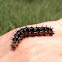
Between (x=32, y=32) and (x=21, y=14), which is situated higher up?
(x=21, y=14)

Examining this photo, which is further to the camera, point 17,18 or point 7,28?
point 17,18

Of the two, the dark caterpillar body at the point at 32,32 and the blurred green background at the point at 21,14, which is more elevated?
the blurred green background at the point at 21,14

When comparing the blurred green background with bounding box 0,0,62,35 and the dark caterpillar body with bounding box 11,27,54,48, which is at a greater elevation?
the blurred green background with bounding box 0,0,62,35

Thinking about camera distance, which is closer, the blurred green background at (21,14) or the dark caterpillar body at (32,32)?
the dark caterpillar body at (32,32)

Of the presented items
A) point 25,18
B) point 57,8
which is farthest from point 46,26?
point 57,8

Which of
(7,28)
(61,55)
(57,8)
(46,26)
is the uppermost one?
(57,8)

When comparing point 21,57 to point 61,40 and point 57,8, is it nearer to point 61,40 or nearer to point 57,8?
point 61,40

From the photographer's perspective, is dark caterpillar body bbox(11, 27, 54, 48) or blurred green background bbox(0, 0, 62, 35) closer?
dark caterpillar body bbox(11, 27, 54, 48)

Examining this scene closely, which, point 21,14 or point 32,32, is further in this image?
point 21,14
